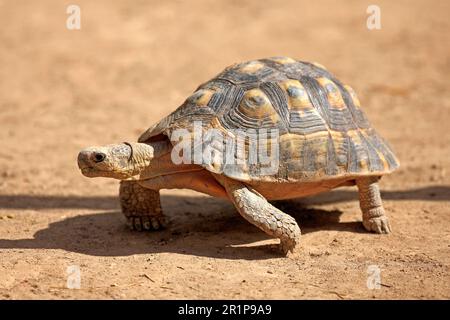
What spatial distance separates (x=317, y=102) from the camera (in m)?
5.65

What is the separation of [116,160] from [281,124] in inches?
56.6

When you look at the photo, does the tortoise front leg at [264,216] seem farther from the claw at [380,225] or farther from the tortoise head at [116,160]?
the claw at [380,225]

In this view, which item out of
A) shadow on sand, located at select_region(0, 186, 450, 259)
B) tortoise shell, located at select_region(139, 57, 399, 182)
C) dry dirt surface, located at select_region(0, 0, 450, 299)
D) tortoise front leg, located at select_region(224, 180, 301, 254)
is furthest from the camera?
shadow on sand, located at select_region(0, 186, 450, 259)

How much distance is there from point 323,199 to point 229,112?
2228 millimetres

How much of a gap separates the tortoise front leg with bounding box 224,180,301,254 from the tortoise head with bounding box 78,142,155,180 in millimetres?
769

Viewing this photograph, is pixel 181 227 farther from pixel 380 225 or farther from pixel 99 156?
pixel 380 225

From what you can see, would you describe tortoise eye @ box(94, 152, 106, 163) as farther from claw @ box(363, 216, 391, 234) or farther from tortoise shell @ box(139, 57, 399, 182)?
claw @ box(363, 216, 391, 234)

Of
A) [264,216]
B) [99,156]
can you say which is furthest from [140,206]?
[264,216]

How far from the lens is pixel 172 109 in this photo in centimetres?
1079

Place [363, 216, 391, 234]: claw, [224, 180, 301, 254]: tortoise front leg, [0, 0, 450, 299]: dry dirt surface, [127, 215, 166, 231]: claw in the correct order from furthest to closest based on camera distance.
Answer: [127, 215, 166, 231]: claw < [363, 216, 391, 234]: claw < [224, 180, 301, 254]: tortoise front leg < [0, 0, 450, 299]: dry dirt surface

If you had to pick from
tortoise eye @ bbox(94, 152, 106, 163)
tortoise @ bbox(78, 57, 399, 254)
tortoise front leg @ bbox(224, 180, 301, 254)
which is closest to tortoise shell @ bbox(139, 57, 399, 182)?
tortoise @ bbox(78, 57, 399, 254)

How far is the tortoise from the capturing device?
5184 millimetres

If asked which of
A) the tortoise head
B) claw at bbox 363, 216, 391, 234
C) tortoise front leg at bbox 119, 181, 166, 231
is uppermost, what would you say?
the tortoise head

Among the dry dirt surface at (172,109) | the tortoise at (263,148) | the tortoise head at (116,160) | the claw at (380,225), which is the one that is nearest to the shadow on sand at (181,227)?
the dry dirt surface at (172,109)
